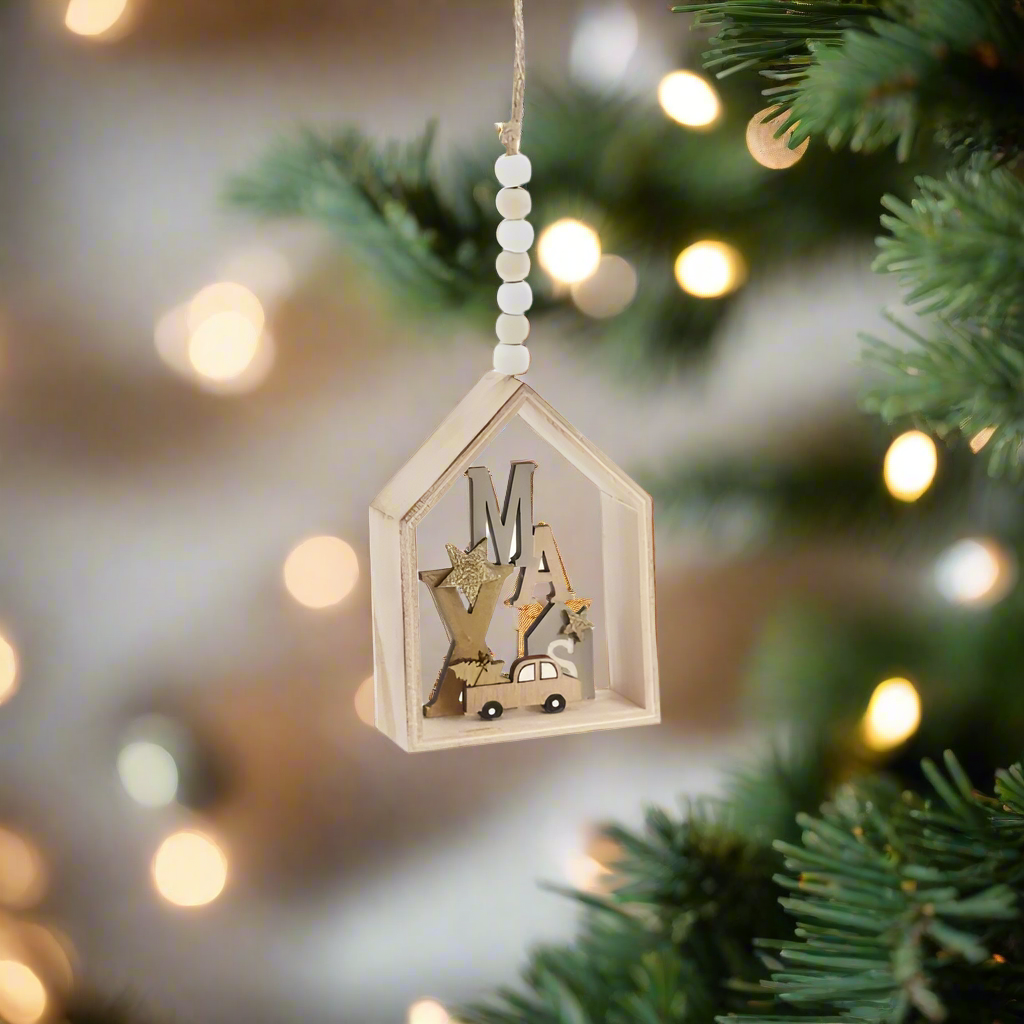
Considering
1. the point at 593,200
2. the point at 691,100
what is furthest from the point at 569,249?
the point at 691,100

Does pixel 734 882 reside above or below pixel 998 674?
below

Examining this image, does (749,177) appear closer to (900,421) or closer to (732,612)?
(900,421)

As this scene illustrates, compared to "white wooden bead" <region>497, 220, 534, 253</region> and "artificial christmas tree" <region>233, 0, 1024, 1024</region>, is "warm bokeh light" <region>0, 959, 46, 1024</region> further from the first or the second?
"white wooden bead" <region>497, 220, 534, 253</region>

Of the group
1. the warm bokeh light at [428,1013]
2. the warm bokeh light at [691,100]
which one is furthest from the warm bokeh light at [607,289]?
the warm bokeh light at [428,1013]

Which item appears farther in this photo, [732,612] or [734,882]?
[732,612]

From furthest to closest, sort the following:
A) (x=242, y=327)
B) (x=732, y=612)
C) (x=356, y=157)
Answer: (x=732, y=612), (x=242, y=327), (x=356, y=157)

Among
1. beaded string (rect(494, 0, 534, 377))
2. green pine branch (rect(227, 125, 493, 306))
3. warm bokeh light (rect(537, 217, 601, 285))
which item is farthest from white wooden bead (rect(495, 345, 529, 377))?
warm bokeh light (rect(537, 217, 601, 285))

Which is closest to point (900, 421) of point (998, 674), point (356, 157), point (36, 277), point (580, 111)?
point (998, 674)
